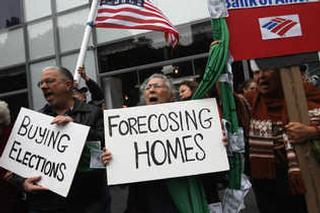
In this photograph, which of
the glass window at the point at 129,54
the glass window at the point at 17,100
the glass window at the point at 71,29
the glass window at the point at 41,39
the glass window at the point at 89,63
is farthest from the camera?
the glass window at the point at 17,100

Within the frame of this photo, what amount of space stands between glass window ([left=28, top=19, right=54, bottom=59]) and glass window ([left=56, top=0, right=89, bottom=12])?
0.41 meters

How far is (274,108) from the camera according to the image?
3.07m

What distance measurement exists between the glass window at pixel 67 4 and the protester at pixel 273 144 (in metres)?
9.07

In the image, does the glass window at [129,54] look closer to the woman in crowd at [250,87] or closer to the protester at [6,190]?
the woman in crowd at [250,87]

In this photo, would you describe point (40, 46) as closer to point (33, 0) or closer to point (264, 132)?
point (33, 0)

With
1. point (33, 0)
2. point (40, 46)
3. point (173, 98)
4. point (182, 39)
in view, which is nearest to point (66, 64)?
point (40, 46)

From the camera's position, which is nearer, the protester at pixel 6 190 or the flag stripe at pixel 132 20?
the protester at pixel 6 190

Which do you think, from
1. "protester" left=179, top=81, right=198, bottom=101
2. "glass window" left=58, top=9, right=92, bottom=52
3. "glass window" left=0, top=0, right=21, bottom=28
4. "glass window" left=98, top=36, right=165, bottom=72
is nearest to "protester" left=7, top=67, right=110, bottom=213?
"protester" left=179, top=81, right=198, bottom=101

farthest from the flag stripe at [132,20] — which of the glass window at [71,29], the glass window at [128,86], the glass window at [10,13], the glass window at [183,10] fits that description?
the glass window at [10,13]

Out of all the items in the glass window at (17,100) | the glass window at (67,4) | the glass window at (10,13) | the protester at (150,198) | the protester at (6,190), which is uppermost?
the glass window at (10,13)

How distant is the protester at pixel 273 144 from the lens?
118 inches

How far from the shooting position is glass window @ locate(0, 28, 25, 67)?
40.6 ft

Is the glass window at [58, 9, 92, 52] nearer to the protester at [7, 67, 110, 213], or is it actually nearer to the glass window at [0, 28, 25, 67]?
the glass window at [0, 28, 25, 67]

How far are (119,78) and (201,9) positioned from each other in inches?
96.4
